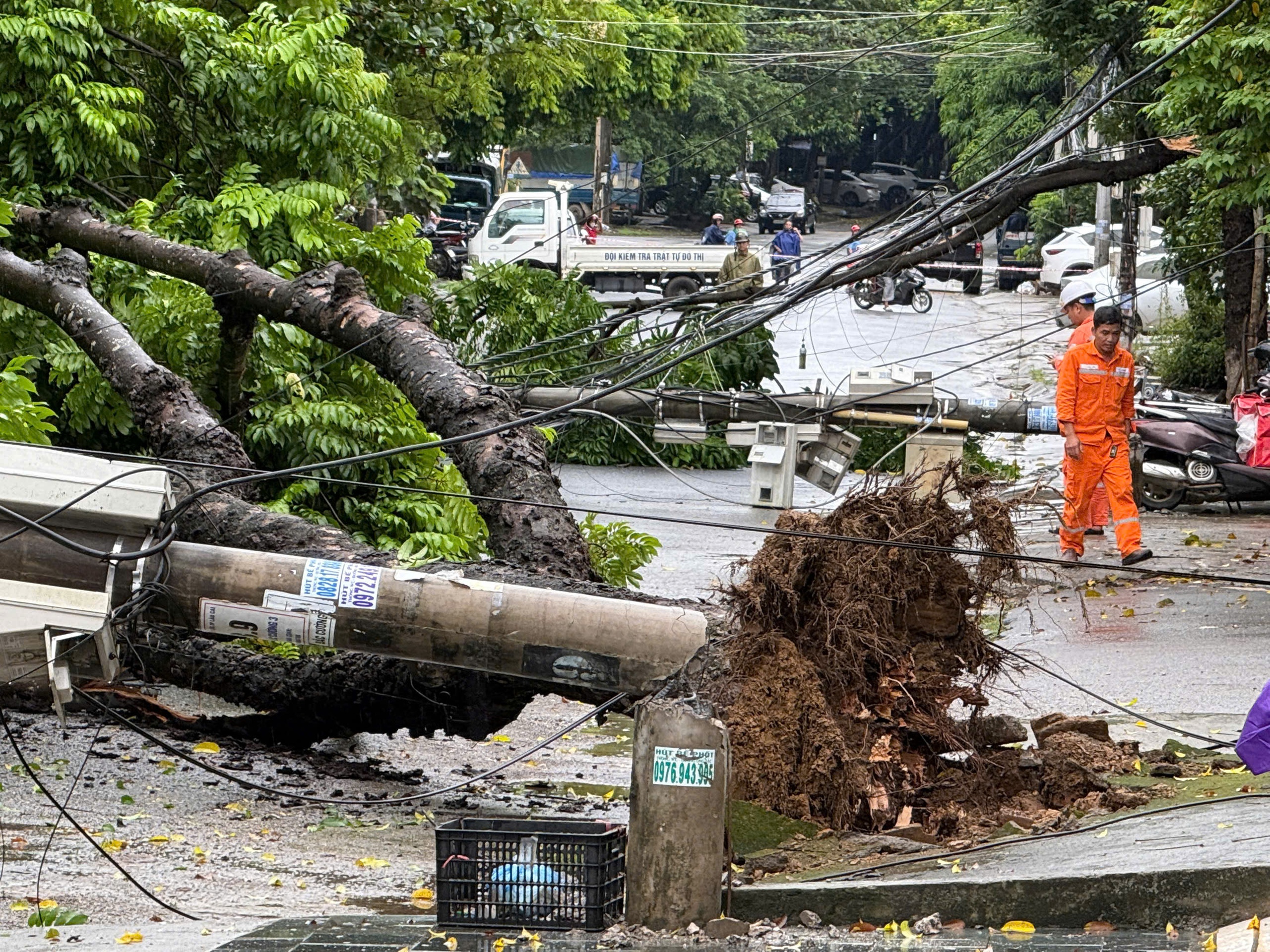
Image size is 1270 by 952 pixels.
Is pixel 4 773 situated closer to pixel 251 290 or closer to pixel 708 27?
pixel 251 290

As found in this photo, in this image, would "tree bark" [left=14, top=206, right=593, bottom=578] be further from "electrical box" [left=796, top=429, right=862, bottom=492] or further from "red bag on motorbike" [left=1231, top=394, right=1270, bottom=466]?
"red bag on motorbike" [left=1231, top=394, right=1270, bottom=466]

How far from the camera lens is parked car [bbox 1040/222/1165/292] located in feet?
110

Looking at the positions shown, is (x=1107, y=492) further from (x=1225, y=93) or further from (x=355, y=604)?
(x=355, y=604)

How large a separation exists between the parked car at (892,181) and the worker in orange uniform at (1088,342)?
149 feet

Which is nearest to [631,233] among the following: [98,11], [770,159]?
[770,159]

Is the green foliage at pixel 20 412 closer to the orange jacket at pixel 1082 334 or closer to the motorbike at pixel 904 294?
→ the orange jacket at pixel 1082 334

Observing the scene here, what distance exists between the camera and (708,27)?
117 ft

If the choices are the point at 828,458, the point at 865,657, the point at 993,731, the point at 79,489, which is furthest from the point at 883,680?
the point at 828,458

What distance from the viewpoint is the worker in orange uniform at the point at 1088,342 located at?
1181cm

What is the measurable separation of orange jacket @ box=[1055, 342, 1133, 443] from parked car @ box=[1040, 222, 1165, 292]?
22085 mm

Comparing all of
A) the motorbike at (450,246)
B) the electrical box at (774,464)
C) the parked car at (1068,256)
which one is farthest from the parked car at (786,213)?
the electrical box at (774,464)

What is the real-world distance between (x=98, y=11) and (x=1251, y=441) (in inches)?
391

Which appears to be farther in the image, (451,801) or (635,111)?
(635,111)

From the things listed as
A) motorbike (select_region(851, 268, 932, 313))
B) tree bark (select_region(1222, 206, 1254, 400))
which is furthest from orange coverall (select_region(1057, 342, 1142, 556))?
motorbike (select_region(851, 268, 932, 313))
